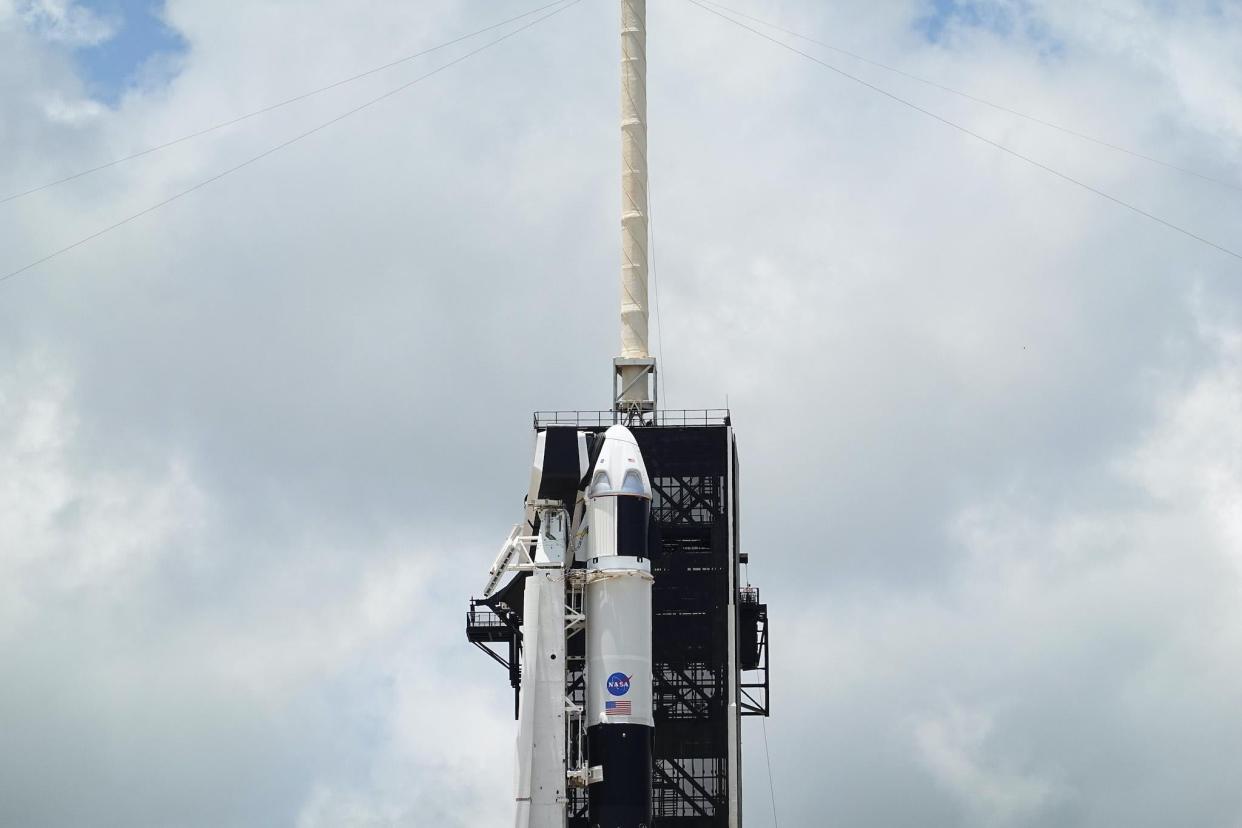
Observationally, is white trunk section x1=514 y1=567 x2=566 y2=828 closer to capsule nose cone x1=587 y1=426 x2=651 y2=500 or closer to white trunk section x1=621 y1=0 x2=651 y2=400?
capsule nose cone x1=587 y1=426 x2=651 y2=500

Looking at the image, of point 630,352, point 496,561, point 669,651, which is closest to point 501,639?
point 669,651

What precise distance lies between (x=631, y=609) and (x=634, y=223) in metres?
27.2

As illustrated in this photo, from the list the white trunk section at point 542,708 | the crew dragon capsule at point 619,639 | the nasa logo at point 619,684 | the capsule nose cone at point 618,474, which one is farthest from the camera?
the capsule nose cone at point 618,474

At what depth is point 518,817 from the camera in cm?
8144

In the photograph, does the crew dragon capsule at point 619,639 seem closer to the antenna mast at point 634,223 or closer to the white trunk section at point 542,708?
the white trunk section at point 542,708

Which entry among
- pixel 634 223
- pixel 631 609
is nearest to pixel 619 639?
pixel 631 609

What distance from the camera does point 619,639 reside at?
277ft

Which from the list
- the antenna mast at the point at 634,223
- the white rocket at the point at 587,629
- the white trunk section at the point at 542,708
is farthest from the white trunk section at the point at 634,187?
the white trunk section at the point at 542,708

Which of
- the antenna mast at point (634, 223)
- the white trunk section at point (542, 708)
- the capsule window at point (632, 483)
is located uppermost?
the antenna mast at point (634, 223)

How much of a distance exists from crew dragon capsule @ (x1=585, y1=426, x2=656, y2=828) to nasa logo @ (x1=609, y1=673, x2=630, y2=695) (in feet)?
0.12

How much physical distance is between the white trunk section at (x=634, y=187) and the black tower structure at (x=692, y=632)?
147 inches

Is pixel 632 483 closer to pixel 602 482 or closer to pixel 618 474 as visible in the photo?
pixel 618 474

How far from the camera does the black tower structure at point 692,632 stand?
105 metres

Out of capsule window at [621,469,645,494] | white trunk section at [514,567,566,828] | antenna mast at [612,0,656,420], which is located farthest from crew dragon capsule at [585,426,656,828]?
antenna mast at [612,0,656,420]
